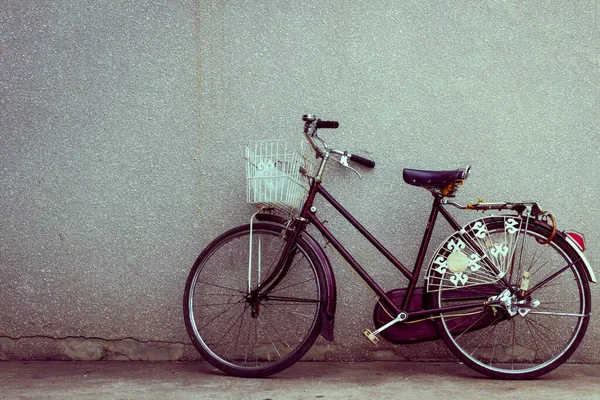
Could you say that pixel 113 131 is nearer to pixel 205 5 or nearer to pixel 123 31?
pixel 123 31

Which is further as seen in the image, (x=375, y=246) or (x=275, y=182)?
(x=375, y=246)

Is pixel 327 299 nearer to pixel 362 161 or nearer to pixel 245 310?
pixel 245 310

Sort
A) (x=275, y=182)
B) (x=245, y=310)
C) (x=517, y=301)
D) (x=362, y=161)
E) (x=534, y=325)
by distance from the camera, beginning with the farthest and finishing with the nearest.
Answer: (x=245, y=310) → (x=534, y=325) → (x=362, y=161) → (x=517, y=301) → (x=275, y=182)

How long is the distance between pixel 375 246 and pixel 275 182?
2.69 feet

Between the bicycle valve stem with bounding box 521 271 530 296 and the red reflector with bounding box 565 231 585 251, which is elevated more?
the red reflector with bounding box 565 231 585 251

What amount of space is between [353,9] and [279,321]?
7.15 ft

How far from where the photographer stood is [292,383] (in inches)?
177

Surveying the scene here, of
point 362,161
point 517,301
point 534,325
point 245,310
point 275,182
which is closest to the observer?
point 275,182

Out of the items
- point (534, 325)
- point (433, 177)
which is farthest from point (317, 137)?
point (534, 325)

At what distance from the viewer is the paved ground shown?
4.27 metres

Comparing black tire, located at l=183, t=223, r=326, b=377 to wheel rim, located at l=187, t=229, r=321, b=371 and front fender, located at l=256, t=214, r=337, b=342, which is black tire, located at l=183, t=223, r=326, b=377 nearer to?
wheel rim, located at l=187, t=229, r=321, b=371

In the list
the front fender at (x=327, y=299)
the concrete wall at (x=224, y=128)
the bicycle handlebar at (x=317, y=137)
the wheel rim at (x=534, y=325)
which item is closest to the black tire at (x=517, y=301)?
the wheel rim at (x=534, y=325)

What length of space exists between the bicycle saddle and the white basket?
2.17 feet

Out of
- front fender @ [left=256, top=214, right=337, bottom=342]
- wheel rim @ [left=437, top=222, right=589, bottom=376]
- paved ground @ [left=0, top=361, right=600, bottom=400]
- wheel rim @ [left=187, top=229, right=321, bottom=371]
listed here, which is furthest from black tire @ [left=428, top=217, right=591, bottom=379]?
wheel rim @ [left=187, top=229, right=321, bottom=371]
